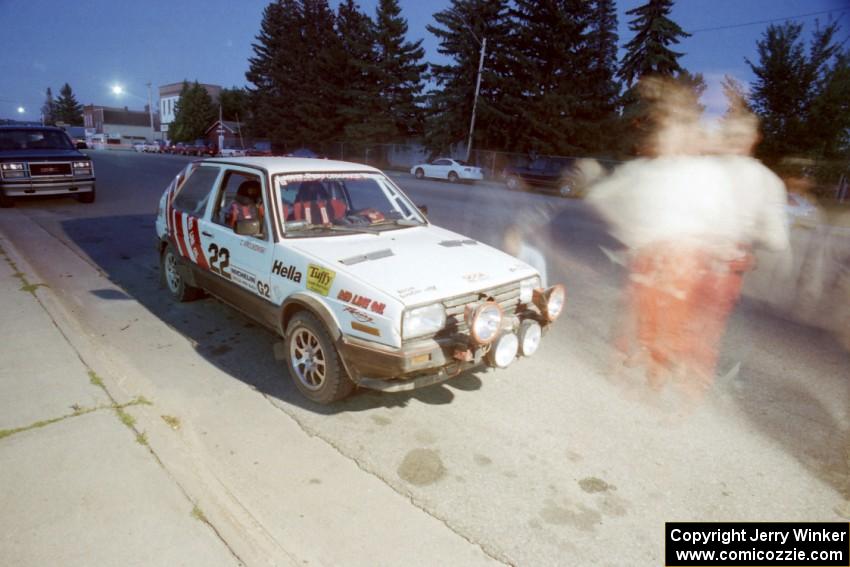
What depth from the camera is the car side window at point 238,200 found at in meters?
4.43

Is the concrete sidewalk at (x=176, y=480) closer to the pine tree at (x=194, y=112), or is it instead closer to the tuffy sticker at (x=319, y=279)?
the tuffy sticker at (x=319, y=279)

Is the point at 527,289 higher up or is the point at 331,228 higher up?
the point at 331,228

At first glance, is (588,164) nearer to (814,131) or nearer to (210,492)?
(814,131)

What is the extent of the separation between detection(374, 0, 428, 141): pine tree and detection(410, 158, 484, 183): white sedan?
13.7m

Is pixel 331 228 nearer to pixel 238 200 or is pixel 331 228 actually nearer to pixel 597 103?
pixel 238 200

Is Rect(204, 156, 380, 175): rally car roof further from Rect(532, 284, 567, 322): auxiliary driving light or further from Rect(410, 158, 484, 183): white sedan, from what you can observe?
Rect(410, 158, 484, 183): white sedan

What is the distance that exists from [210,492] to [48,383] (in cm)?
194

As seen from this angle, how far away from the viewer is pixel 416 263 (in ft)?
12.0

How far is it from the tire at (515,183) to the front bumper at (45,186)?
17.4 m

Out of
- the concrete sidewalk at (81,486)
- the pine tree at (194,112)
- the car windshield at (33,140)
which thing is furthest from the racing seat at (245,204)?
the pine tree at (194,112)

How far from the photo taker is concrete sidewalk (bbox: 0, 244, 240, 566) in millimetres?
2311

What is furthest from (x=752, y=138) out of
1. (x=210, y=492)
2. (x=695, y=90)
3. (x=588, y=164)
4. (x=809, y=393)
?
(x=210, y=492)

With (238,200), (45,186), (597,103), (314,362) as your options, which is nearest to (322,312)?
(314,362)

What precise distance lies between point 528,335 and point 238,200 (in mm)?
2954
